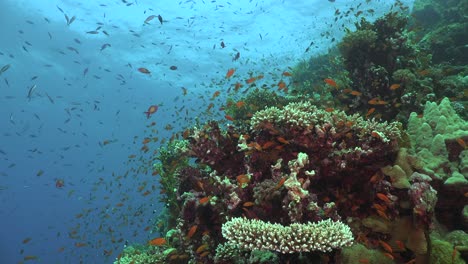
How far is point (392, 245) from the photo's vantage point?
15.0 feet

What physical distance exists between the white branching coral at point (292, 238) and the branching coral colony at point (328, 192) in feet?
0.04

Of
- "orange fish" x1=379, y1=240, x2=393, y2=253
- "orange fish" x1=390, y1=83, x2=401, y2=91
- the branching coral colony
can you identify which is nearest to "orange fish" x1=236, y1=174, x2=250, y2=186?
the branching coral colony

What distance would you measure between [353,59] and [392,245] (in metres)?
6.39

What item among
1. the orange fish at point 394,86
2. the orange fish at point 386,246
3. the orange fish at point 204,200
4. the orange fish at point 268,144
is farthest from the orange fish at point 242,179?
the orange fish at point 394,86

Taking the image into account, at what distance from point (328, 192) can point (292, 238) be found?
1790mm

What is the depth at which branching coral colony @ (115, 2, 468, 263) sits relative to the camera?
4.16m

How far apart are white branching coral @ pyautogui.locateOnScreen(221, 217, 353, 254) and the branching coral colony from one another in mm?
13

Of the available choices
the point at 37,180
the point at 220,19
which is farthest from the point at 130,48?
the point at 37,180

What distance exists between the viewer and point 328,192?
538cm

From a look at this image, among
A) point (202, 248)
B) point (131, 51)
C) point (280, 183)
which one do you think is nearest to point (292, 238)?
point (280, 183)

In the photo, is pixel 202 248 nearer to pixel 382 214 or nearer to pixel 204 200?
pixel 204 200

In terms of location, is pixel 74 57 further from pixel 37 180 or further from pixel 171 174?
pixel 37 180

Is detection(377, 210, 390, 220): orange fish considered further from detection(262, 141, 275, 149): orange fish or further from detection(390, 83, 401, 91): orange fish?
detection(390, 83, 401, 91): orange fish

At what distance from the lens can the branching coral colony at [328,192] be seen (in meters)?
4.16
